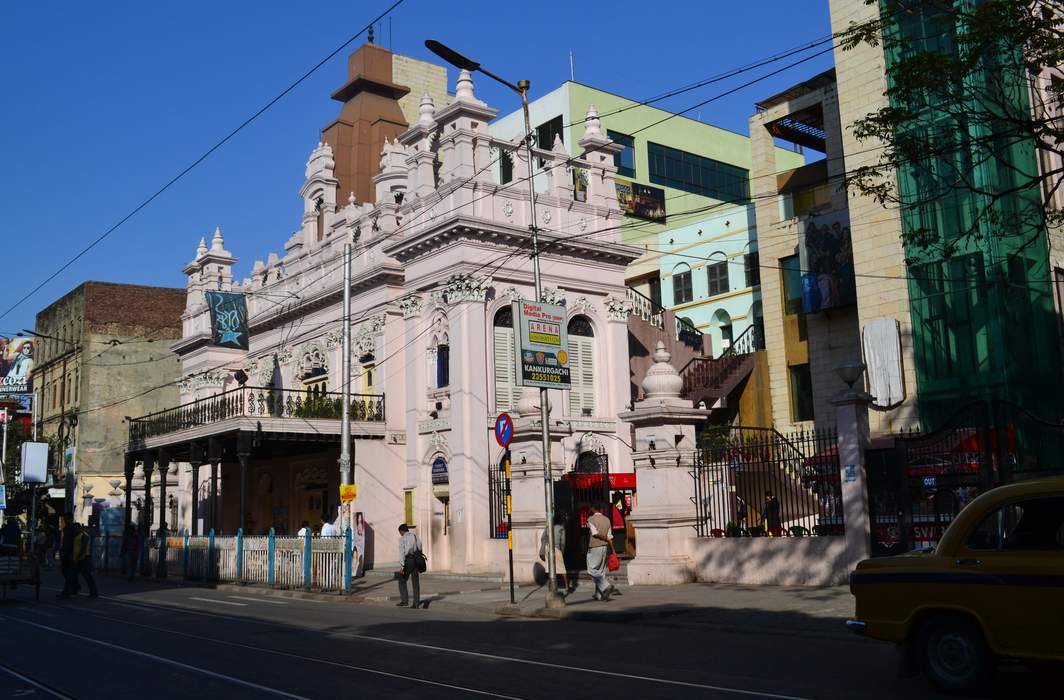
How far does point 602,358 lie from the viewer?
32094 mm

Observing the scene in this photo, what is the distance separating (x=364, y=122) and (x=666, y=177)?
19.8 meters

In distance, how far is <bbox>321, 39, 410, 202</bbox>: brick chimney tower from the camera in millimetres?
38500

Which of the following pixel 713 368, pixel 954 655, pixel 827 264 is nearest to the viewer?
pixel 954 655

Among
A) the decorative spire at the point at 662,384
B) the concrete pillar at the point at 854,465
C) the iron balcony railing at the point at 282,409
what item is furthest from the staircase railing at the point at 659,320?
the concrete pillar at the point at 854,465

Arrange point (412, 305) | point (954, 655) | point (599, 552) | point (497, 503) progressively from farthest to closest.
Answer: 1. point (412, 305)
2. point (497, 503)
3. point (599, 552)
4. point (954, 655)

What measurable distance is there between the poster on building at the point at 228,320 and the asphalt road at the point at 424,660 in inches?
726

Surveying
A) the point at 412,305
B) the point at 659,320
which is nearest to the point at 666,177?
the point at 659,320

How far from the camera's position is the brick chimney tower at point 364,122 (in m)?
38.5

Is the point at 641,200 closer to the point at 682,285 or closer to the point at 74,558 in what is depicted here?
the point at 682,285

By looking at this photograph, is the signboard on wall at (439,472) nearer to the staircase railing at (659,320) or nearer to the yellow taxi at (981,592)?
the staircase railing at (659,320)

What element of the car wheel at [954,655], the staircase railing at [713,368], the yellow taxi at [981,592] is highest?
the staircase railing at [713,368]

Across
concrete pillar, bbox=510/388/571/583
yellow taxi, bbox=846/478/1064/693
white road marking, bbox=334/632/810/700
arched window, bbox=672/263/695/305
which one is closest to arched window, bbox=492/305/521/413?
concrete pillar, bbox=510/388/571/583

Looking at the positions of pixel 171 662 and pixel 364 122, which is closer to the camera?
pixel 171 662

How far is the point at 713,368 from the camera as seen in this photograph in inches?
1455
